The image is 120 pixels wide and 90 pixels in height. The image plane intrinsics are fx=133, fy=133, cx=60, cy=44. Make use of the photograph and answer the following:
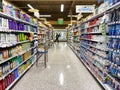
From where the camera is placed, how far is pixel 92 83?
4059mm

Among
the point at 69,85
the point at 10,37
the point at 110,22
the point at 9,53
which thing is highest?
the point at 110,22

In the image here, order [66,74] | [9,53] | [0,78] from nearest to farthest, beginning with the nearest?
[0,78]
[9,53]
[66,74]

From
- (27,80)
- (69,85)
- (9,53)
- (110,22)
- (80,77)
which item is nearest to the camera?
(110,22)

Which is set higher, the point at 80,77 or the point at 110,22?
the point at 110,22

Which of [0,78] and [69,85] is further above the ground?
[0,78]

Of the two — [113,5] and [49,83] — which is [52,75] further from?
[113,5]

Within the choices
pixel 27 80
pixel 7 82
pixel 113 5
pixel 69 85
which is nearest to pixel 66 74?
pixel 69 85

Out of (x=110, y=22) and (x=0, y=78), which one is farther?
A: (x=110, y=22)

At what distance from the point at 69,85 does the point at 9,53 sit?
6.29 ft

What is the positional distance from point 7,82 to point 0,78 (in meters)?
0.52

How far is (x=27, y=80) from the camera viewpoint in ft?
14.1

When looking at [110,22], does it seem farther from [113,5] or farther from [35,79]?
[35,79]

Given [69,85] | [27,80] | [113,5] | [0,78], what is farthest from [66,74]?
[113,5]

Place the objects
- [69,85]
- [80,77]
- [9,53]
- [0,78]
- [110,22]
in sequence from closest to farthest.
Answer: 1. [0,78]
2. [110,22]
3. [9,53]
4. [69,85]
5. [80,77]
